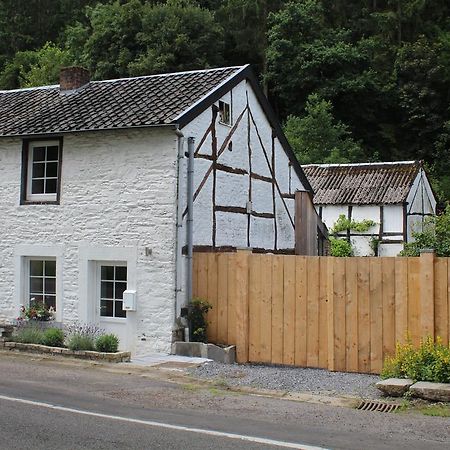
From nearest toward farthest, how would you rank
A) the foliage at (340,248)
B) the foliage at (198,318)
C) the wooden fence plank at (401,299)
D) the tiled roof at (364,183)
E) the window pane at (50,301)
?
the wooden fence plank at (401,299) → the foliage at (198,318) → the window pane at (50,301) → the foliage at (340,248) → the tiled roof at (364,183)

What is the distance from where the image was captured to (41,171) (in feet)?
54.1

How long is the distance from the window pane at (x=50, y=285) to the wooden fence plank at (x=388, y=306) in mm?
7735

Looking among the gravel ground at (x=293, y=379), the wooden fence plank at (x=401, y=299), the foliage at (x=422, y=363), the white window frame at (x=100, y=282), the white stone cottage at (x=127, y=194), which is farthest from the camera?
the white window frame at (x=100, y=282)

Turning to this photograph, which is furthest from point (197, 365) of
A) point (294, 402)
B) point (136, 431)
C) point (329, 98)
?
point (329, 98)

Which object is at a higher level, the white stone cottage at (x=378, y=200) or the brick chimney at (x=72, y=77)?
the brick chimney at (x=72, y=77)

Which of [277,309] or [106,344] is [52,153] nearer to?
[106,344]

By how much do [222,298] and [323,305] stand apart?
2.40m

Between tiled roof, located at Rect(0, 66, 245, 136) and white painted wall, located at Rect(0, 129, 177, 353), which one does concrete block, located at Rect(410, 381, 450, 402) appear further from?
tiled roof, located at Rect(0, 66, 245, 136)

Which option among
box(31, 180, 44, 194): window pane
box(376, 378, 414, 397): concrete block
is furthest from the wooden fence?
box(31, 180, 44, 194): window pane

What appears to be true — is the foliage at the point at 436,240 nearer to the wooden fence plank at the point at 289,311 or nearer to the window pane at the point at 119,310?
the wooden fence plank at the point at 289,311

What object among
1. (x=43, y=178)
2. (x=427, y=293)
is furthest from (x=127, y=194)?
(x=427, y=293)

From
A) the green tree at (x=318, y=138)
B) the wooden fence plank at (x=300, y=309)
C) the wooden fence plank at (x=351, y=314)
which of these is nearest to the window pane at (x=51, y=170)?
the wooden fence plank at (x=300, y=309)

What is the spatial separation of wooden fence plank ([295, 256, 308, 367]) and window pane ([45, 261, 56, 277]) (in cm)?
608

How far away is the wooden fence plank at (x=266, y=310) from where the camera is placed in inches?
533
